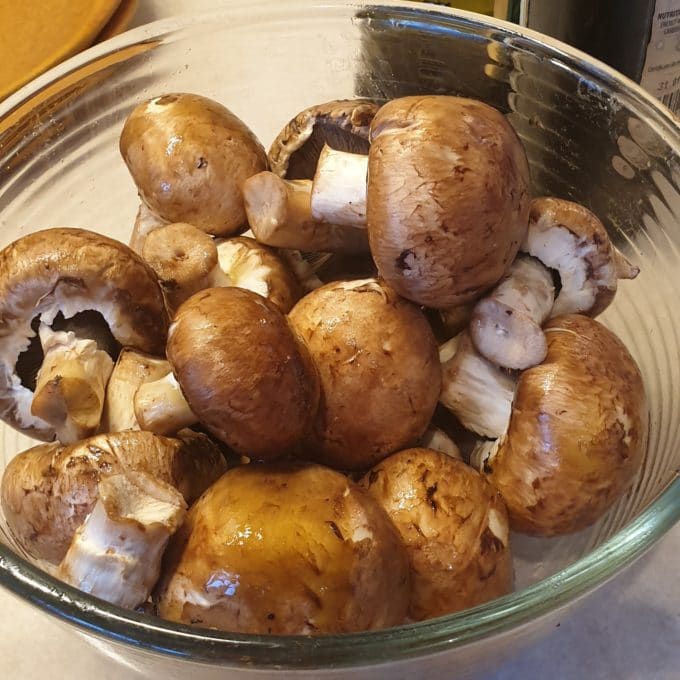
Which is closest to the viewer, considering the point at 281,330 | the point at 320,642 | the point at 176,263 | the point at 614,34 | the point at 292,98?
the point at 320,642

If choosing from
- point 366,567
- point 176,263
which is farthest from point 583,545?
point 176,263

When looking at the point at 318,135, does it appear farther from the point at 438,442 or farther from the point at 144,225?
the point at 438,442

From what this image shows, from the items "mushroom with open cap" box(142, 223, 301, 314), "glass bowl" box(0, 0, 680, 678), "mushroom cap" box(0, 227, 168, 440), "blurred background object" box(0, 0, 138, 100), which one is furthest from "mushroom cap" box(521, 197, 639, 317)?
"blurred background object" box(0, 0, 138, 100)

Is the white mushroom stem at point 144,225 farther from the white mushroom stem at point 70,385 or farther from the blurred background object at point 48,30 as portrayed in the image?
the blurred background object at point 48,30

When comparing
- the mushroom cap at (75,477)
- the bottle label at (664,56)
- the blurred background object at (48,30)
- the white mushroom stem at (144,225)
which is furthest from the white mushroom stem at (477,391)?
the blurred background object at (48,30)

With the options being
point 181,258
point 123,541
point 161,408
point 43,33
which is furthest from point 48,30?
point 123,541

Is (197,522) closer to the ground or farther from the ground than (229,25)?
closer to the ground

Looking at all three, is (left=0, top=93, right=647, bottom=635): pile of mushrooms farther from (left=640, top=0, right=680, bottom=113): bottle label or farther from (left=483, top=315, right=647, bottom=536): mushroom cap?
(left=640, top=0, right=680, bottom=113): bottle label

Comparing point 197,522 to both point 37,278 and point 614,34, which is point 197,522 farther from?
point 614,34

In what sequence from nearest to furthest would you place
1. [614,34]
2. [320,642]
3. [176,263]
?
[320,642]
[176,263]
[614,34]
